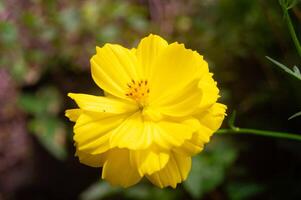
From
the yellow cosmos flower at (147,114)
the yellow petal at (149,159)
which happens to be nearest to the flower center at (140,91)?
the yellow cosmos flower at (147,114)

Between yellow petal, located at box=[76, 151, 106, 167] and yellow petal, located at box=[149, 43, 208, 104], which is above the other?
yellow petal, located at box=[149, 43, 208, 104]

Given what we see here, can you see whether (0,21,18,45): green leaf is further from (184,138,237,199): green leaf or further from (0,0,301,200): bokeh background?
(184,138,237,199): green leaf

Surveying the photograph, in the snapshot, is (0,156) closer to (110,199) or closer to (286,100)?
(110,199)

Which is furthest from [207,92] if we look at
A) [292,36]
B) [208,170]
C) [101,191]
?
[101,191]

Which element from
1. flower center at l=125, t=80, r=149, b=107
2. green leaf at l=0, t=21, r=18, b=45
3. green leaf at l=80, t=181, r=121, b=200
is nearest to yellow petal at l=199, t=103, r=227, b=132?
flower center at l=125, t=80, r=149, b=107

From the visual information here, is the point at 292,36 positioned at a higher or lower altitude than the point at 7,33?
higher

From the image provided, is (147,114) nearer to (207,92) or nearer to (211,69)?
(207,92)

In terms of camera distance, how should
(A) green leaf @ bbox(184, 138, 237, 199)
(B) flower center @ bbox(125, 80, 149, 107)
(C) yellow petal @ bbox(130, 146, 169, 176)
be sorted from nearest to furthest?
(C) yellow petal @ bbox(130, 146, 169, 176) < (B) flower center @ bbox(125, 80, 149, 107) < (A) green leaf @ bbox(184, 138, 237, 199)

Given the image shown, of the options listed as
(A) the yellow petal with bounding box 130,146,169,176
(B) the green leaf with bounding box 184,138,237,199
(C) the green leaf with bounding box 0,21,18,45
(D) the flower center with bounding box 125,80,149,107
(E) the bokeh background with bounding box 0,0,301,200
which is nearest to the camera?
(A) the yellow petal with bounding box 130,146,169,176
